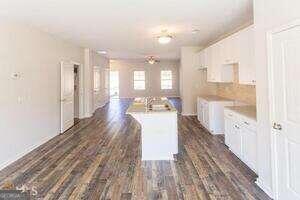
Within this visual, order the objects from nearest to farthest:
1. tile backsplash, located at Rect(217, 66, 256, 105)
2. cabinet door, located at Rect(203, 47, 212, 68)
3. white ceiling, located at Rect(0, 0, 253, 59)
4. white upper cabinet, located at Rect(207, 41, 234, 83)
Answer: white ceiling, located at Rect(0, 0, 253, 59) → tile backsplash, located at Rect(217, 66, 256, 105) → white upper cabinet, located at Rect(207, 41, 234, 83) → cabinet door, located at Rect(203, 47, 212, 68)

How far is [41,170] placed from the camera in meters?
4.08

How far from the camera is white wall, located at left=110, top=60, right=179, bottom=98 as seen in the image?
1805 centimetres

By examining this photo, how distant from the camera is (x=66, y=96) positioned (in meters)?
7.21

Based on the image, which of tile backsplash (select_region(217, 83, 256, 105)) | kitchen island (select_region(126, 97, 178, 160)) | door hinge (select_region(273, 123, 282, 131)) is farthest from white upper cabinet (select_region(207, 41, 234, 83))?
door hinge (select_region(273, 123, 282, 131))

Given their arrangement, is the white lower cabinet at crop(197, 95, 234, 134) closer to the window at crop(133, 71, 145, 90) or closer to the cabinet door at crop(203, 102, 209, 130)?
the cabinet door at crop(203, 102, 209, 130)

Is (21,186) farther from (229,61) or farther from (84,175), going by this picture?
(229,61)

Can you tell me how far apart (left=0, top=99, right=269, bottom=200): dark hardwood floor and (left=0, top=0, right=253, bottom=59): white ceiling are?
8.48 ft

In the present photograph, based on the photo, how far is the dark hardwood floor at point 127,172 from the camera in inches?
125

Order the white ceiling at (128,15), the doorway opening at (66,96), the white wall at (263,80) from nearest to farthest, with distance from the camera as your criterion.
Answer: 1. the white wall at (263,80)
2. the white ceiling at (128,15)
3. the doorway opening at (66,96)

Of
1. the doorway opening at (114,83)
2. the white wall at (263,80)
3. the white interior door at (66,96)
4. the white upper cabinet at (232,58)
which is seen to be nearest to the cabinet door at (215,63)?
the white upper cabinet at (232,58)

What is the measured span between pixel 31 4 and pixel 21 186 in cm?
262

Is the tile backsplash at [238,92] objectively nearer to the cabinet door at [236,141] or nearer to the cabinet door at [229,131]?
the cabinet door at [229,131]

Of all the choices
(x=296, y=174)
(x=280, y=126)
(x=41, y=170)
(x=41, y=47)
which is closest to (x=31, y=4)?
(x=41, y=47)

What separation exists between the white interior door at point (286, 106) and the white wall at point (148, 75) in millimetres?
15221
